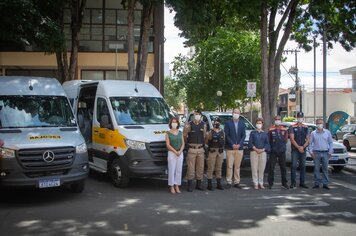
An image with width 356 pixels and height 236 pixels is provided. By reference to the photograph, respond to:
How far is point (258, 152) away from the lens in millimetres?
11219

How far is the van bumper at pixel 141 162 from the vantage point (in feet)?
34.3

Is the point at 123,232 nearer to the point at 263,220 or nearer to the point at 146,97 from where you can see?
the point at 263,220

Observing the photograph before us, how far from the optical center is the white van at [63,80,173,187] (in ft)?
34.6

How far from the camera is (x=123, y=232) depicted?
23.2 ft

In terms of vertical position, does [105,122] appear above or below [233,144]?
above

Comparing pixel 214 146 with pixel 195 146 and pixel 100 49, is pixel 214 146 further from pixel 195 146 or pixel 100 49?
pixel 100 49

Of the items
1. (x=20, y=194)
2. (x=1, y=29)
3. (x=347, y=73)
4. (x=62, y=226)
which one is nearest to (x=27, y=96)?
(x=20, y=194)

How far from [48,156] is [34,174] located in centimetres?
43

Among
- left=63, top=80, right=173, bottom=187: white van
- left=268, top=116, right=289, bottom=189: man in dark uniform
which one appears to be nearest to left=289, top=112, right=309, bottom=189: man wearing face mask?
left=268, top=116, right=289, bottom=189: man in dark uniform

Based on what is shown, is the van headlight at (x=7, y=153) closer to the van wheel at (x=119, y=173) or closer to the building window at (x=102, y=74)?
the van wheel at (x=119, y=173)

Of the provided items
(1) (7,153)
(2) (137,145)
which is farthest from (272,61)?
(1) (7,153)

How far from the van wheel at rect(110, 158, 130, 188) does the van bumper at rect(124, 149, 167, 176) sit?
21cm

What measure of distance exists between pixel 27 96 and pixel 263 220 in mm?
5883

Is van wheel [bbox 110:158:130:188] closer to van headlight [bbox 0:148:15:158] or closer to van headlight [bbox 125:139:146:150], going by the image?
van headlight [bbox 125:139:146:150]
